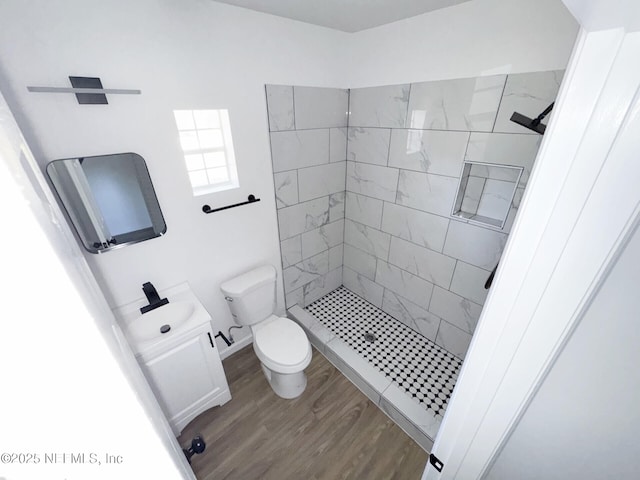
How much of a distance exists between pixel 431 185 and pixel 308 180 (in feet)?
3.12

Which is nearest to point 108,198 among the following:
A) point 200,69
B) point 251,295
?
point 200,69

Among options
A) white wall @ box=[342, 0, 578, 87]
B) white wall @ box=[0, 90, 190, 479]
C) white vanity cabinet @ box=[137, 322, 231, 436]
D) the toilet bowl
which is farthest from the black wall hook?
white wall @ box=[0, 90, 190, 479]

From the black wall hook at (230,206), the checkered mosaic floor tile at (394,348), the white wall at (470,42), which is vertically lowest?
the checkered mosaic floor tile at (394,348)

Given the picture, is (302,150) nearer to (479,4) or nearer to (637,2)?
(479,4)

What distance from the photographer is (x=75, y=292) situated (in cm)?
30

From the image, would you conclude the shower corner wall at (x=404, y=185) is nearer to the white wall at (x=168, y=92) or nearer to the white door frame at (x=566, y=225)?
the white wall at (x=168, y=92)

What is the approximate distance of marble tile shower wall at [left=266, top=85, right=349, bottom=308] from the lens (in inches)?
73.5

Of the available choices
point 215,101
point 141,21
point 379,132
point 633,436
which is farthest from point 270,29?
point 633,436

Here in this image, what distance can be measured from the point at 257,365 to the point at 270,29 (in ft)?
7.92

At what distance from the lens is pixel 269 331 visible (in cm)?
191

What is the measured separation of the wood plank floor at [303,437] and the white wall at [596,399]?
1.24 metres

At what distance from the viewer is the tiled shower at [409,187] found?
152cm

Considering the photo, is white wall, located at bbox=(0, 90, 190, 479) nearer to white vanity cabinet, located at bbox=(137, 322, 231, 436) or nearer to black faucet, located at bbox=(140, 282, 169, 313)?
white vanity cabinet, located at bbox=(137, 322, 231, 436)

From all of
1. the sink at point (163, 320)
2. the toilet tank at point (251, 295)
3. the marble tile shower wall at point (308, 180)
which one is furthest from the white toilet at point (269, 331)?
the marble tile shower wall at point (308, 180)
